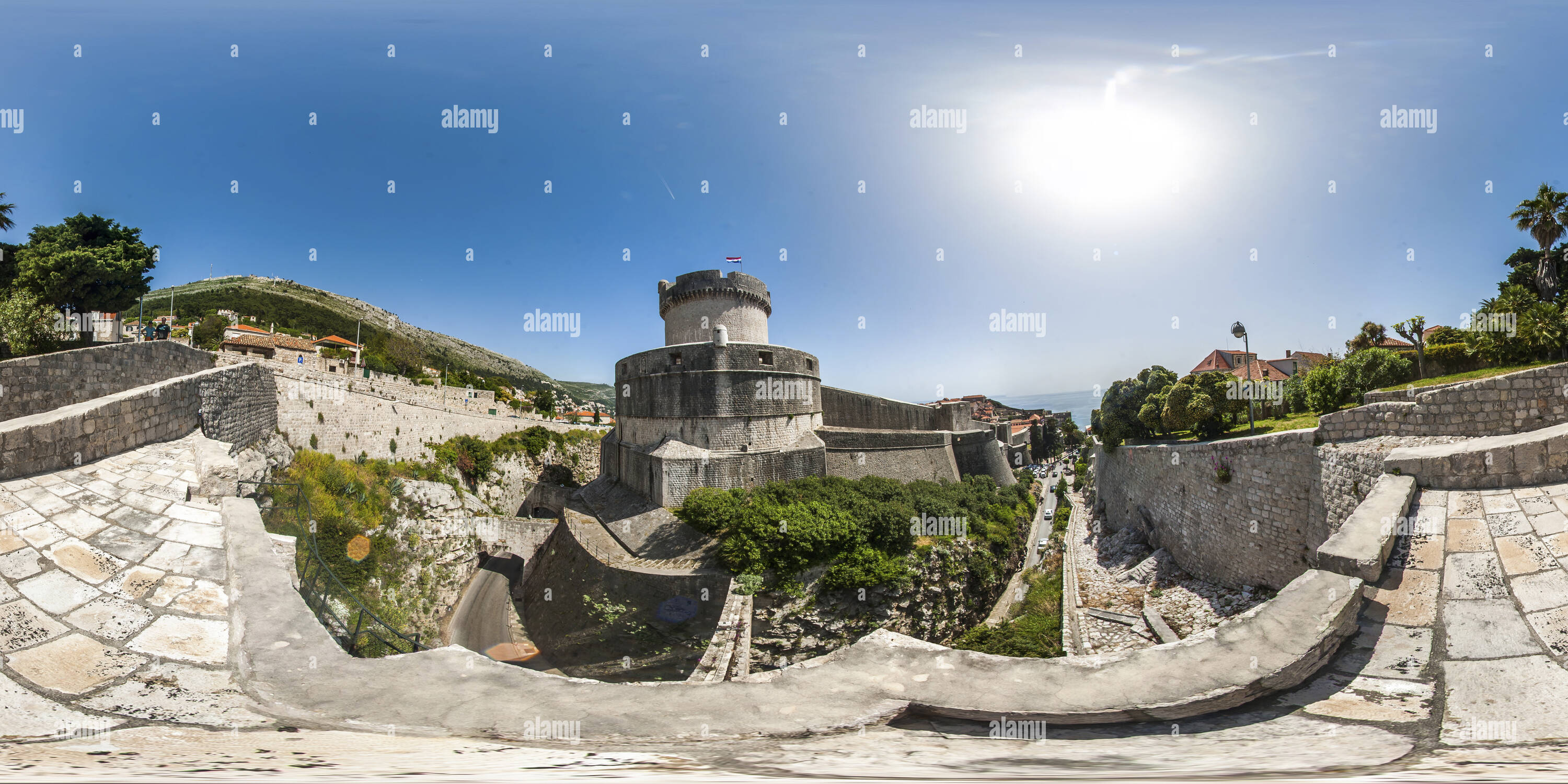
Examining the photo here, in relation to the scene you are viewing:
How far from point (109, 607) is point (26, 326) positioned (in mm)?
22860

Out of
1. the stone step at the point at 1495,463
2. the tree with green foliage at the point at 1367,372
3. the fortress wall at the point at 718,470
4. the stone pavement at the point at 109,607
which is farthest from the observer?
the fortress wall at the point at 718,470

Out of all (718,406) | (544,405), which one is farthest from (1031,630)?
(544,405)

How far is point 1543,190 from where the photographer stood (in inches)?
814

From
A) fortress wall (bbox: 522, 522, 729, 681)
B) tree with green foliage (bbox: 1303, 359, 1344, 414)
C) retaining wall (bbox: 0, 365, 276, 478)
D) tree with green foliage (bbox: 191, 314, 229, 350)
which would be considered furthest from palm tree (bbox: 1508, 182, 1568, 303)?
tree with green foliage (bbox: 191, 314, 229, 350)

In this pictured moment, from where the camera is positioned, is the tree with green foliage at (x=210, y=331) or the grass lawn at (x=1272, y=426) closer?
the grass lawn at (x=1272, y=426)

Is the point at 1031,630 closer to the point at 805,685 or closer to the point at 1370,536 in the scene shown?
the point at 1370,536

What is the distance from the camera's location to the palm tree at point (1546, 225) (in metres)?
20.6

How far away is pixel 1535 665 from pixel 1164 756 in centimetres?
279

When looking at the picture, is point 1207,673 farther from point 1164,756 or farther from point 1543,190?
point 1543,190

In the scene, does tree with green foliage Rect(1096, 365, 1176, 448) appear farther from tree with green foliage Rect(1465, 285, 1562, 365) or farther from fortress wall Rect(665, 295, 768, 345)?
fortress wall Rect(665, 295, 768, 345)

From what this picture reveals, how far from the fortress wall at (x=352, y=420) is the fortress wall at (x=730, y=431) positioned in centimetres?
1120

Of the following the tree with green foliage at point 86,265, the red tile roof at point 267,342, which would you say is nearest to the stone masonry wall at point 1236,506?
the tree with green foliage at point 86,265

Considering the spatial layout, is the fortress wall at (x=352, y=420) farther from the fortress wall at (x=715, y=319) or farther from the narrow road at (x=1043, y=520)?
the narrow road at (x=1043, y=520)

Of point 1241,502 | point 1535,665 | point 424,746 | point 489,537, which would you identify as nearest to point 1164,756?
point 1535,665
